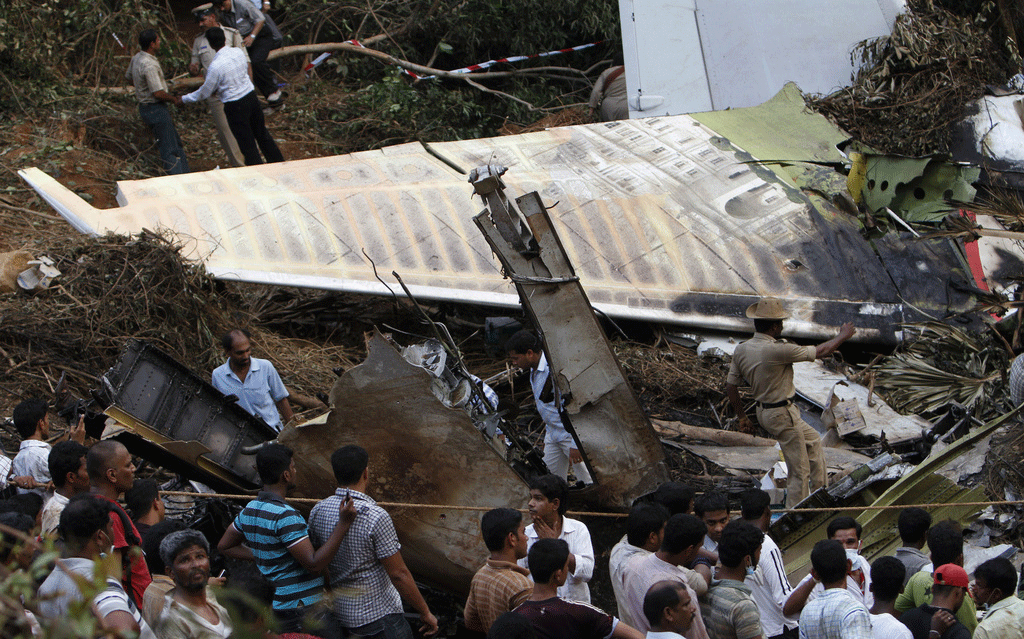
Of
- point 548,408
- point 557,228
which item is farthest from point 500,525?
point 557,228

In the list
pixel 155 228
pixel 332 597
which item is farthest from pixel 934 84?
pixel 332 597

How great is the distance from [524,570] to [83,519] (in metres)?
1.64

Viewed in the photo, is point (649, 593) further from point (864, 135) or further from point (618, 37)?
point (618, 37)

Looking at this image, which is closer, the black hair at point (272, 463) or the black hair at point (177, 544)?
the black hair at point (177, 544)

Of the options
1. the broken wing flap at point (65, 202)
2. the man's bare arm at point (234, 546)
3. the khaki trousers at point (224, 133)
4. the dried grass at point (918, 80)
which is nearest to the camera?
the man's bare arm at point (234, 546)

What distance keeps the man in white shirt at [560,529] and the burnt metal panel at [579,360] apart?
0.90 m

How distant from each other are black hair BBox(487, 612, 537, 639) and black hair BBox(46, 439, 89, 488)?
82.7 inches

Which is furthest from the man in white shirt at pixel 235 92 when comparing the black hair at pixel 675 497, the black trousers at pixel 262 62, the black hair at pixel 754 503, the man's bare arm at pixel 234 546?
the black hair at pixel 754 503

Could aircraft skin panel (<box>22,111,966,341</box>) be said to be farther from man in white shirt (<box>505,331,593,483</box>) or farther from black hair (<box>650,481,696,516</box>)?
black hair (<box>650,481,696,516</box>)

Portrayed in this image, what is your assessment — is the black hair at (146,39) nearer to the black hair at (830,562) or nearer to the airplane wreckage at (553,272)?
the airplane wreckage at (553,272)

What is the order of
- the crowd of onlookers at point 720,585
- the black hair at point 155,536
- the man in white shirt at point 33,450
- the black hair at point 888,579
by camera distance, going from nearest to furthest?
the crowd of onlookers at point 720,585 < the black hair at point 888,579 < the black hair at point 155,536 < the man in white shirt at point 33,450

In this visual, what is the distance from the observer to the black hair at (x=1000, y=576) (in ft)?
11.8

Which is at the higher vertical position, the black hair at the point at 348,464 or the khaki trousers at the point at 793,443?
the black hair at the point at 348,464

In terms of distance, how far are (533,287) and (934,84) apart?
5802 millimetres
